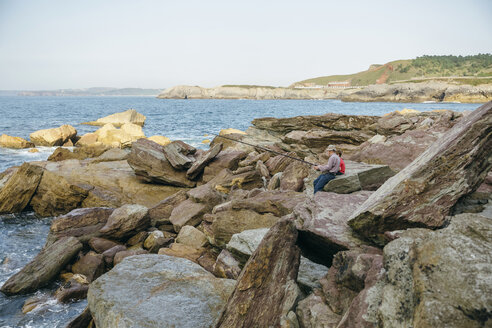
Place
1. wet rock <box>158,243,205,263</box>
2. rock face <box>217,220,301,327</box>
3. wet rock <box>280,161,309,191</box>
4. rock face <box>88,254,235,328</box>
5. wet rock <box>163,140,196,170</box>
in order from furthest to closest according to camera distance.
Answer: wet rock <box>163,140,196,170</box> → wet rock <box>280,161,309,191</box> → wet rock <box>158,243,205,263</box> → rock face <box>88,254,235,328</box> → rock face <box>217,220,301,327</box>

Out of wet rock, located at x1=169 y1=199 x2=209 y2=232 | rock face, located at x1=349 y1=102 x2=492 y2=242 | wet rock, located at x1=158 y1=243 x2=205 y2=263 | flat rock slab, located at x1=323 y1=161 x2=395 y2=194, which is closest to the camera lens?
rock face, located at x1=349 y1=102 x2=492 y2=242

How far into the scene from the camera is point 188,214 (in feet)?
40.2

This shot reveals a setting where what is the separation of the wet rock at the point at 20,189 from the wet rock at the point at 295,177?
1319 centimetres

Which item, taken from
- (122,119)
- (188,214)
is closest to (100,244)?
(188,214)

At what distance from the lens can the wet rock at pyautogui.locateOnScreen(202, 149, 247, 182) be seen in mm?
16562

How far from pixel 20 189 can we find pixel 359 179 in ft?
54.5

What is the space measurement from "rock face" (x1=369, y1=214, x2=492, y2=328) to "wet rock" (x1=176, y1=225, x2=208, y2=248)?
730cm

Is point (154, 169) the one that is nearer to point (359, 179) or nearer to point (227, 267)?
point (227, 267)

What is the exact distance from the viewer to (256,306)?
182 inches

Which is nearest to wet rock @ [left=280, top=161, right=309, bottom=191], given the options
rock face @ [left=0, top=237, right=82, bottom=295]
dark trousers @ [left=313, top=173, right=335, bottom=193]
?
dark trousers @ [left=313, top=173, right=335, bottom=193]

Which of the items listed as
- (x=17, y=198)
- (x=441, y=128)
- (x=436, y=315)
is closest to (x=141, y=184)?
(x=17, y=198)

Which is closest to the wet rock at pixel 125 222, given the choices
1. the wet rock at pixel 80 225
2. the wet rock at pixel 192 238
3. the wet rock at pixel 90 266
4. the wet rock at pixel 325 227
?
Result: the wet rock at pixel 80 225

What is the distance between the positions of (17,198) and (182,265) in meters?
13.5

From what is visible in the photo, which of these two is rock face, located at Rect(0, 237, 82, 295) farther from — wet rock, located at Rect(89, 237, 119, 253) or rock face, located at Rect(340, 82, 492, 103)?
rock face, located at Rect(340, 82, 492, 103)
